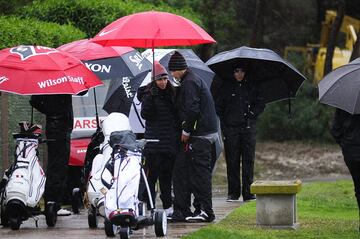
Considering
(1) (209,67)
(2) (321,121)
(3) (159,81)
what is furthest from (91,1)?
(2) (321,121)

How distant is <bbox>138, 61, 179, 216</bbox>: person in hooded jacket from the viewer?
485 inches

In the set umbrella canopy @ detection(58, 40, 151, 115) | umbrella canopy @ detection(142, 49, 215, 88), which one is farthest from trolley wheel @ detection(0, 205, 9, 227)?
umbrella canopy @ detection(142, 49, 215, 88)

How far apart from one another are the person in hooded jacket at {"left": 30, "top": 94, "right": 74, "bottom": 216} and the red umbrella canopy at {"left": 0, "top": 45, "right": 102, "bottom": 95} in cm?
57

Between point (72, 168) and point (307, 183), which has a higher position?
point (72, 168)

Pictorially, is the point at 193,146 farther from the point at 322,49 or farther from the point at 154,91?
the point at 322,49

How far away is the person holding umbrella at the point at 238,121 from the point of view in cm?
1523

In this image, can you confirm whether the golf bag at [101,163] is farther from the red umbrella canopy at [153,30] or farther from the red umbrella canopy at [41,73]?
the red umbrella canopy at [153,30]

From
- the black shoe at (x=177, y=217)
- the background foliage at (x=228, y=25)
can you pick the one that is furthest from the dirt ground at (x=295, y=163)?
the black shoe at (x=177, y=217)

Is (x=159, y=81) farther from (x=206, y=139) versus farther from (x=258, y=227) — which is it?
(x=258, y=227)

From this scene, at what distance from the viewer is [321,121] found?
30.6 meters

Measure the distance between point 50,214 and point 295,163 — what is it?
1546cm

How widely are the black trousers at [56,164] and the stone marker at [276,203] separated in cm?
248

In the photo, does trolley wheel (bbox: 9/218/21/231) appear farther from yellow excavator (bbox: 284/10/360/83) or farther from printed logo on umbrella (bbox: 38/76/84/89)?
yellow excavator (bbox: 284/10/360/83)

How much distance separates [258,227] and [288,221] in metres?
0.38
